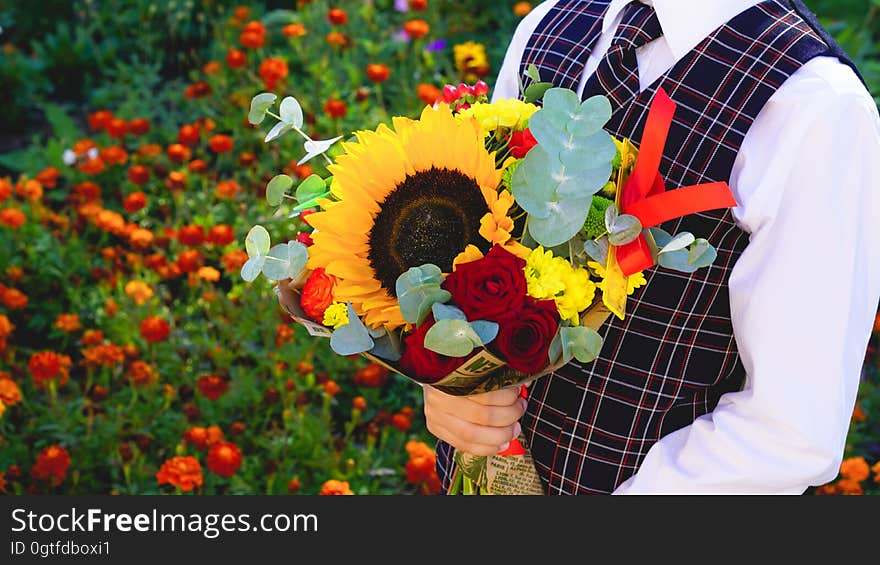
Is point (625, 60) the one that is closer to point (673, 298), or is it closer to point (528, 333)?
point (673, 298)

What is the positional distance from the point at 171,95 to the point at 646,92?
272 centimetres

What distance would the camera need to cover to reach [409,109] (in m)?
3.61

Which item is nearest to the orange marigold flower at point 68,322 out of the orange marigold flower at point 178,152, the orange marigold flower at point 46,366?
the orange marigold flower at point 46,366

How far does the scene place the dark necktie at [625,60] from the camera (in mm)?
1410

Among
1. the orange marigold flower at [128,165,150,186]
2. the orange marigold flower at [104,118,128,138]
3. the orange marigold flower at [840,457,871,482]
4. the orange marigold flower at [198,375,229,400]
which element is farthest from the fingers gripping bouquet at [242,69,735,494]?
the orange marigold flower at [104,118,128,138]

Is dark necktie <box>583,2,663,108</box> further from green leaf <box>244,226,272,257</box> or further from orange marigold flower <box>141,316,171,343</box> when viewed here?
orange marigold flower <box>141,316,171,343</box>

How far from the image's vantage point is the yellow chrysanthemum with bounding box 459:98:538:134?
48.4 inches

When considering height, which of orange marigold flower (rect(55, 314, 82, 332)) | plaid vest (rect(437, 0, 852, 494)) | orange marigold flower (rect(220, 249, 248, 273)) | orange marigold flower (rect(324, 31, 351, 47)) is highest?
plaid vest (rect(437, 0, 852, 494))

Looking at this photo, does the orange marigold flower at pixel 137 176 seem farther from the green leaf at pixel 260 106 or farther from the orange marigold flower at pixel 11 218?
the green leaf at pixel 260 106

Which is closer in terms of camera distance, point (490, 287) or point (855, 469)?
point (490, 287)

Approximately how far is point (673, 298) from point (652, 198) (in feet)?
0.89

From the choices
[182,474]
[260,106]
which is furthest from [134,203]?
[260,106]

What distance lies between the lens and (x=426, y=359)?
115 cm

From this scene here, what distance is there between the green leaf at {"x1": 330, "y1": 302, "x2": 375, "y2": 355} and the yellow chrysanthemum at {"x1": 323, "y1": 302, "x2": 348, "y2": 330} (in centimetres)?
5
